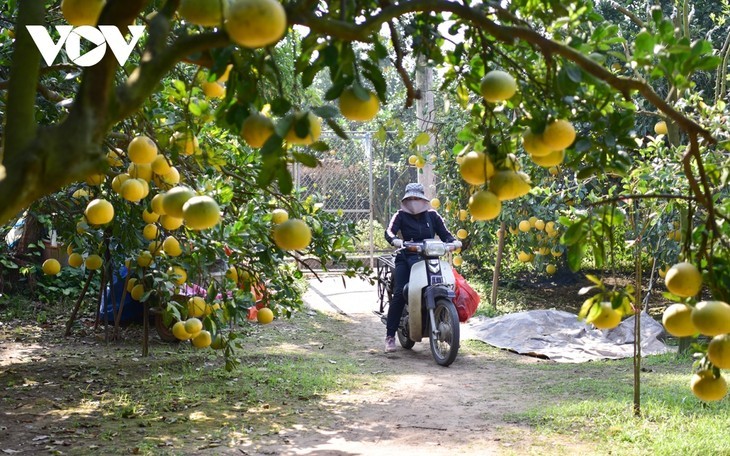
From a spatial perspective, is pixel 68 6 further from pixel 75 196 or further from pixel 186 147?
pixel 75 196

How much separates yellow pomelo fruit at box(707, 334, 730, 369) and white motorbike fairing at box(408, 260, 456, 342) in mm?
5586

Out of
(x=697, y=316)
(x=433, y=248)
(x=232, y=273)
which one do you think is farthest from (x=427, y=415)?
(x=697, y=316)

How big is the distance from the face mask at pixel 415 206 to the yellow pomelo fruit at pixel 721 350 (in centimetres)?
602

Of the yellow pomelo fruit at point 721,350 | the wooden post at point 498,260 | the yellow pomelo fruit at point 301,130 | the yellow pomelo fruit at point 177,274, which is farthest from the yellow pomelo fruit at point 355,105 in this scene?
the wooden post at point 498,260

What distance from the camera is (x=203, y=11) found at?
4.88 ft

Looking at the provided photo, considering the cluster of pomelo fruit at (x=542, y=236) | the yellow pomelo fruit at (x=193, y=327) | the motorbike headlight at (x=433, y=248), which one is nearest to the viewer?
the yellow pomelo fruit at (x=193, y=327)

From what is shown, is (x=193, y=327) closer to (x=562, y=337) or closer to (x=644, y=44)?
(x=644, y=44)

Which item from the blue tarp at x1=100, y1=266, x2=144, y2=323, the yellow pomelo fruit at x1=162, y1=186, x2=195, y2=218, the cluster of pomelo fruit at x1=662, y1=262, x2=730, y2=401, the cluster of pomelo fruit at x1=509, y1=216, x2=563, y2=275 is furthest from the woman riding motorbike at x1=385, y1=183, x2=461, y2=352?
the cluster of pomelo fruit at x1=662, y1=262, x2=730, y2=401

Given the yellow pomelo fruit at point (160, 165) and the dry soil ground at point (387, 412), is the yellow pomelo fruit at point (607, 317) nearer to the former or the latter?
the yellow pomelo fruit at point (160, 165)

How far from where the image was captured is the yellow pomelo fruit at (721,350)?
1.51m

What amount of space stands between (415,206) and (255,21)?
6375 millimetres

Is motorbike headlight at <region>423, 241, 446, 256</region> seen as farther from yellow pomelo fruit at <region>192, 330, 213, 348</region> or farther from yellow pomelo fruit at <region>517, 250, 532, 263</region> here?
yellow pomelo fruit at <region>192, 330, 213, 348</region>

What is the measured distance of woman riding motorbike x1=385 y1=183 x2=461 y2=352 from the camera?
7480 mm

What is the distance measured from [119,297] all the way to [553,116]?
681cm
